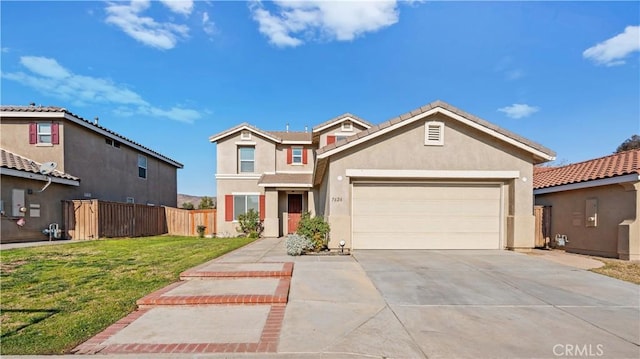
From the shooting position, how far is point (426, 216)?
1106 centimetres

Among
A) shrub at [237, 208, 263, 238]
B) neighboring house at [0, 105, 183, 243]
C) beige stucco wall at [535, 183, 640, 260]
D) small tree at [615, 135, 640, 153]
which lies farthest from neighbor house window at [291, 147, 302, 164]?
small tree at [615, 135, 640, 153]

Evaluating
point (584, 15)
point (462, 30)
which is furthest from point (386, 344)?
point (584, 15)

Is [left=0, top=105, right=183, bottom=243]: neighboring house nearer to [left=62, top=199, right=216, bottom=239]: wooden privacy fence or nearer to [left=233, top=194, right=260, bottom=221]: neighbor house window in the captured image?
[left=62, top=199, right=216, bottom=239]: wooden privacy fence

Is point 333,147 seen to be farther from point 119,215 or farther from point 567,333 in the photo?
point 119,215

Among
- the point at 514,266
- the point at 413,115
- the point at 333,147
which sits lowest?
the point at 514,266

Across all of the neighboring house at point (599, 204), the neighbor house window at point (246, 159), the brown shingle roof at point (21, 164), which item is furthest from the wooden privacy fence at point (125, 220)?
the neighboring house at point (599, 204)

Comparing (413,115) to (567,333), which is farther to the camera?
(413,115)

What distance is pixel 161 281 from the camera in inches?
265

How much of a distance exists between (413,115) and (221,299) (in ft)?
27.8

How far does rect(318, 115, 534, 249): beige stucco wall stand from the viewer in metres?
10.8

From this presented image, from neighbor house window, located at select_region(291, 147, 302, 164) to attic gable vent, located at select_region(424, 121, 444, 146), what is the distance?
33.6ft

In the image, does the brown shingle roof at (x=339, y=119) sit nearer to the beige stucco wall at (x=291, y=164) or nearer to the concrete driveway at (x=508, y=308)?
the beige stucco wall at (x=291, y=164)

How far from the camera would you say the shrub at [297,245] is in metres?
9.70

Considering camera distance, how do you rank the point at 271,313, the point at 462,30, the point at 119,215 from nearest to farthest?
the point at 271,313, the point at 462,30, the point at 119,215
